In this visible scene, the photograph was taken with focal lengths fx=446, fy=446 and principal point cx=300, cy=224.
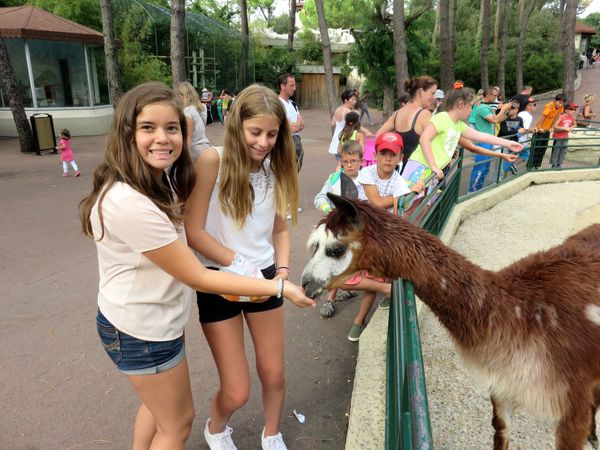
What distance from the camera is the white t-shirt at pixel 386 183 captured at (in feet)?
12.5

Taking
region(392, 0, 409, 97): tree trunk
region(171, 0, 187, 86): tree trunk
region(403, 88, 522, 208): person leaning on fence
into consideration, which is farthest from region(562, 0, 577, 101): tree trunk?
region(403, 88, 522, 208): person leaning on fence

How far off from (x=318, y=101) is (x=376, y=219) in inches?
1258

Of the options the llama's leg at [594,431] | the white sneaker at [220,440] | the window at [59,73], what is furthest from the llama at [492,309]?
the window at [59,73]

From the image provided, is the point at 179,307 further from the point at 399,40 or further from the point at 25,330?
the point at 399,40

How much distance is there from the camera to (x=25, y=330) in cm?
405

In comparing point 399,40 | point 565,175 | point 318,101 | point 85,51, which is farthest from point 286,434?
point 318,101

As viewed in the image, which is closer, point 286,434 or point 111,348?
point 111,348

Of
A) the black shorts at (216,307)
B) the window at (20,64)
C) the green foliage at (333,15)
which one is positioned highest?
the green foliage at (333,15)

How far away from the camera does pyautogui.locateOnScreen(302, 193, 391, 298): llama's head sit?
208cm

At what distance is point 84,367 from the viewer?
11.7 ft

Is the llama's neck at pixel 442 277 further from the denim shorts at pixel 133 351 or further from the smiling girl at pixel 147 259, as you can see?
the denim shorts at pixel 133 351

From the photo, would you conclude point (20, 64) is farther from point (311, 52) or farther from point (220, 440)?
point (311, 52)

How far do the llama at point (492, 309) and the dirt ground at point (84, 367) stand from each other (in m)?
1.27

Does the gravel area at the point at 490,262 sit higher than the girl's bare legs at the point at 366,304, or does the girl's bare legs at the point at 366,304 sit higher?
the girl's bare legs at the point at 366,304
